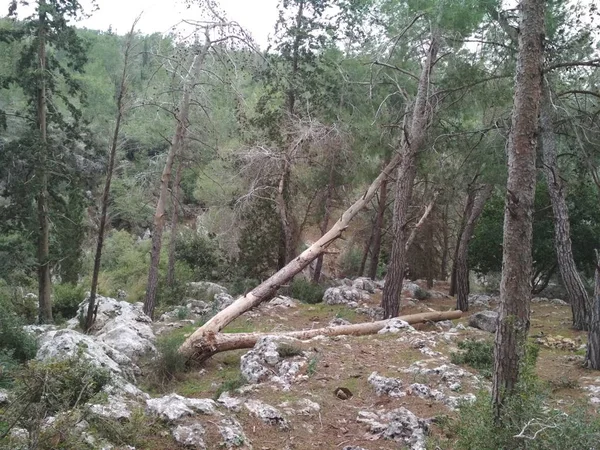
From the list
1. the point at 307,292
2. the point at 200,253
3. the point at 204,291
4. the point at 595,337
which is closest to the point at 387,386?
the point at 595,337

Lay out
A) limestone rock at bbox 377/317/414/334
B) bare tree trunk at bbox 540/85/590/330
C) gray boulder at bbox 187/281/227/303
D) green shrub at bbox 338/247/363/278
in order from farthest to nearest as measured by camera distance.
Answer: green shrub at bbox 338/247/363/278 < gray boulder at bbox 187/281/227/303 < limestone rock at bbox 377/317/414/334 < bare tree trunk at bbox 540/85/590/330

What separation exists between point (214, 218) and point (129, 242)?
7.21 meters

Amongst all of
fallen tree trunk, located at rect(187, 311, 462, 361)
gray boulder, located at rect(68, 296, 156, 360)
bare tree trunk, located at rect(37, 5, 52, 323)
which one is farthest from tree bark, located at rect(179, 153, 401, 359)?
bare tree trunk, located at rect(37, 5, 52, 323)

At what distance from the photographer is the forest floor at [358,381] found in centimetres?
536

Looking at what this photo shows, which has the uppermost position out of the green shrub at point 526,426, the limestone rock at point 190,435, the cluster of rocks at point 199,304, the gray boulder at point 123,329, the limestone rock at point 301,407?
the green shrub at point 526,426

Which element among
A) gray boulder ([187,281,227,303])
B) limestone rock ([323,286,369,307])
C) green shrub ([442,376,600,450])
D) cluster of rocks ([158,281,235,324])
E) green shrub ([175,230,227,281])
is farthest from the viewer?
green shrub ([175,230,227,281])

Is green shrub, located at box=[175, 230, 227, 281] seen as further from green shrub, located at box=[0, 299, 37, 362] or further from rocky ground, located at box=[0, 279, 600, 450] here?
green shrub, located at box=[0, 299, 37, 362]

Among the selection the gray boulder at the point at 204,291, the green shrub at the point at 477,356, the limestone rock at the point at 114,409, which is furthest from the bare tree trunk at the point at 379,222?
the limestone rock at the point at 114,409

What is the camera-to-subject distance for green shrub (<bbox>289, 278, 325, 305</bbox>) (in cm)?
1614

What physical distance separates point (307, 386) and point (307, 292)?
9.67 meters

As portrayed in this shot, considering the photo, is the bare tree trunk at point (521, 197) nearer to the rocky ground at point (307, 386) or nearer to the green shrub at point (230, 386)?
the rocky ground at point (307, 386)

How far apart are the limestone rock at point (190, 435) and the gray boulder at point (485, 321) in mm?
7170

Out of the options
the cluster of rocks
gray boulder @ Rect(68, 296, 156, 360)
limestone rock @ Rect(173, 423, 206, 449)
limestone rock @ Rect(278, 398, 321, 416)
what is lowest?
the cluster of rocks

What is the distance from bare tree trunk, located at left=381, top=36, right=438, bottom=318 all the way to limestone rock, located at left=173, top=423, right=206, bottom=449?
24.0 ft
